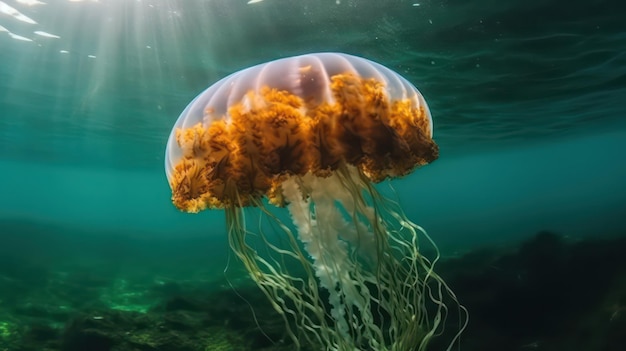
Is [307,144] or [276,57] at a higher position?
[307,144]

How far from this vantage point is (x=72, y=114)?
15.0 metres

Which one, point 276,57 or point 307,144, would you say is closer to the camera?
point 307,144

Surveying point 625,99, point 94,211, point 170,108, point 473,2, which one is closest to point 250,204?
point 473,2

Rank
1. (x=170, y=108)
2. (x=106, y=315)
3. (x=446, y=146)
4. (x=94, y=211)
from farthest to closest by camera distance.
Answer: (x=94, y=211) → (x=446, y=146) → (x=170, y=108) → (x=106, y=315)

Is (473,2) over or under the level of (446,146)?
over

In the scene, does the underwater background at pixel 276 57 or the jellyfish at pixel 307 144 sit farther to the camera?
the underwater background at pixel 276 57

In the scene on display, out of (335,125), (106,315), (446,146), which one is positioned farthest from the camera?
(446,146)

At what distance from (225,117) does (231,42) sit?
670 cm

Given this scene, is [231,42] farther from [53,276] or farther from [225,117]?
[53,276]

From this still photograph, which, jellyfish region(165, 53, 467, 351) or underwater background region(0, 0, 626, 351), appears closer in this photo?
jellyfish region(165, 53, 467, 351)

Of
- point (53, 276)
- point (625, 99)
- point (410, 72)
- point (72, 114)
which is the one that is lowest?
point (53, 276)

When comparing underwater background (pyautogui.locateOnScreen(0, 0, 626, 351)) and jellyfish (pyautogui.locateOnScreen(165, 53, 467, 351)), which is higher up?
jellyfish (pyautogui.locateOnScreen(165, 53, 467, 351))

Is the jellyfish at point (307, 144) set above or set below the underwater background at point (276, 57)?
above

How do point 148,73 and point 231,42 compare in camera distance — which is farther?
point 148,73
